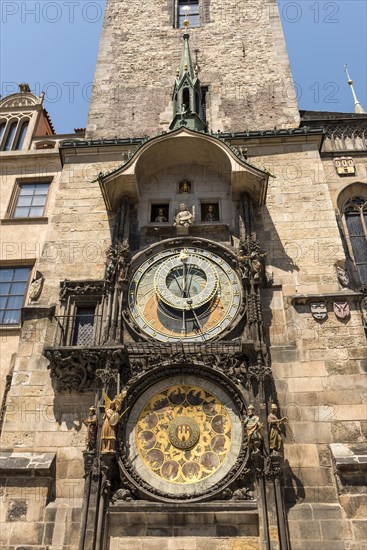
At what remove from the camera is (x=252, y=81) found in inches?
632

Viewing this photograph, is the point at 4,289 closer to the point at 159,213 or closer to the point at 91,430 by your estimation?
the point at 159,213

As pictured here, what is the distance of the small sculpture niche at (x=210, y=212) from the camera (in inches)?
480

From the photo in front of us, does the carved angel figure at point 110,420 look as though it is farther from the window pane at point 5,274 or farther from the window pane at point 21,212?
the window pane at point 21,212

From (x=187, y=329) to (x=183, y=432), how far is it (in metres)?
2.00

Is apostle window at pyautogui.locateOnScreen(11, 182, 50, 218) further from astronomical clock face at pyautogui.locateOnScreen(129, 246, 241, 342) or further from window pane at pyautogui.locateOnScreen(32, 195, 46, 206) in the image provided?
astronomical clock face at pyautogui.locateOnScreen(129, 246, 241, 342)

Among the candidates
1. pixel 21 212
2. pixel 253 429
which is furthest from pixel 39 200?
pixel 253 429

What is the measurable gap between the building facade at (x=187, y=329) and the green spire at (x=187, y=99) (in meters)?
0.06

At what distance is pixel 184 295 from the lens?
Answer: 10719 mm

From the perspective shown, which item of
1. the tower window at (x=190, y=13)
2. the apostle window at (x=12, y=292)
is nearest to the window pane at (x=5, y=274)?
the apostle window at (x=12, y=292)

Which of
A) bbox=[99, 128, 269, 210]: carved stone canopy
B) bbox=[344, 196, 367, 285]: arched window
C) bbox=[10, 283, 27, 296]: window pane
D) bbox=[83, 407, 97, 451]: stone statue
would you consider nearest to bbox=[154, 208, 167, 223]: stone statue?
bbox=[99, 128, 269, 210]: carved stone canopy

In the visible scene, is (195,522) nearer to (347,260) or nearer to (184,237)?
(184,237)

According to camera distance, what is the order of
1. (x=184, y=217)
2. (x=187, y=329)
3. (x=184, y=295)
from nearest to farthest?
(x=187, y=329) → (x=184, y=295) → (x=184, y=217)

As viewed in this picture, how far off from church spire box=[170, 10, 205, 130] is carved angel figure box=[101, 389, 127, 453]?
706cm

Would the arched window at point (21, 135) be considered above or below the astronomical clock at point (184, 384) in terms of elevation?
above
